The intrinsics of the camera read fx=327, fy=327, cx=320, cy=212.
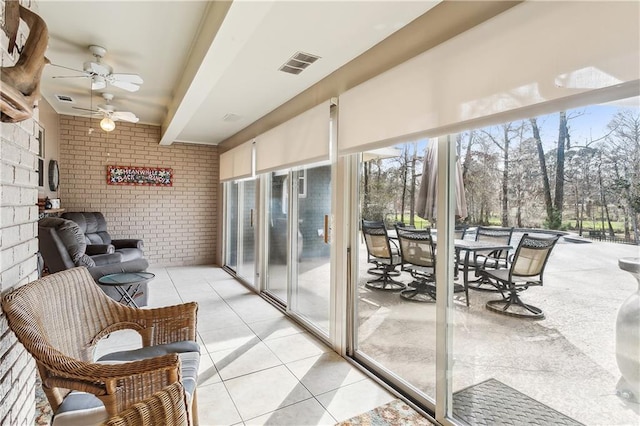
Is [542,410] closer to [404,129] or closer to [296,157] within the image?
[404,129]

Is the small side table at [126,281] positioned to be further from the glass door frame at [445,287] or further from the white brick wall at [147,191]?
the glass door frame at [445,287]

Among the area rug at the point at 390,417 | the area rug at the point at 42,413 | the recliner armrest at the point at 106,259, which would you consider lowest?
the area rug at the point at 390,417

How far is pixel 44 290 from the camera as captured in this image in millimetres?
1559

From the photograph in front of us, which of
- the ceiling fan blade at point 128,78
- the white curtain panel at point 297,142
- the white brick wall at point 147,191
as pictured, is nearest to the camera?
the white curtain panel at point 297,142

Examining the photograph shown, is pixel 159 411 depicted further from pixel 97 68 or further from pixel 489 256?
pixel 97 68

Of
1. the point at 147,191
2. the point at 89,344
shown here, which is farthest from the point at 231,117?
the point at 89,344

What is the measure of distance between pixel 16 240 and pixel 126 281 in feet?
7.14

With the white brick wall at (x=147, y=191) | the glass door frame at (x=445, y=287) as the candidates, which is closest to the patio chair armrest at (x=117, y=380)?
the glass door frame at (x=445, y=287)

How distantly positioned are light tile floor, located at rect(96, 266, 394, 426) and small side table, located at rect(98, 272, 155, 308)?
500mm

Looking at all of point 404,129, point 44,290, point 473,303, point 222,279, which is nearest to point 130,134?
point 222,279

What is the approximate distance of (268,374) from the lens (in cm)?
260

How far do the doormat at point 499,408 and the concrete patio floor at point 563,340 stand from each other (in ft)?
0.13

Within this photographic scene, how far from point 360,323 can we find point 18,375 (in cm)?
227

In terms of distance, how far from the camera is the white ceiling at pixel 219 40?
2.04m
